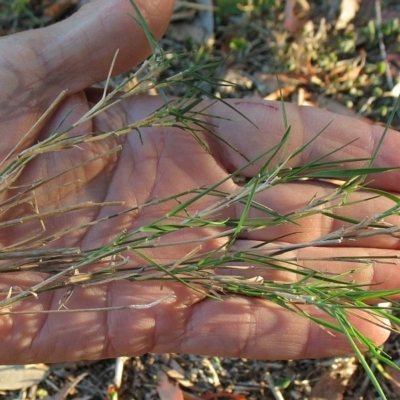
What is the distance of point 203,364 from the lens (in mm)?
2098

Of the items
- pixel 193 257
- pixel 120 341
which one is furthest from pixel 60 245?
pixel 193 257

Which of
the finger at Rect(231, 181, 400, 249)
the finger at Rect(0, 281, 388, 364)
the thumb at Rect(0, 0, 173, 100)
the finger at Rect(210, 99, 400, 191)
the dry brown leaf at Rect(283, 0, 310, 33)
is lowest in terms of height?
the finger at Rect(0, 281, 388, 364)

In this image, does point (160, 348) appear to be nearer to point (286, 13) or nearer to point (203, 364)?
point (203, 364)

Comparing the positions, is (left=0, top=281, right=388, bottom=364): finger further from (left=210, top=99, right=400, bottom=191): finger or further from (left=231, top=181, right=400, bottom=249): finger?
(left=210, top=99, right=400, bottom=191): finger

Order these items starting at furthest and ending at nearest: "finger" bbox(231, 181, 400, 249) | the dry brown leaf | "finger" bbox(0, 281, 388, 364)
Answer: the dry brown leaf → "finger" bbox(231, 181, 400, 249) → "finger" bbox(0, 281, 388, 364)

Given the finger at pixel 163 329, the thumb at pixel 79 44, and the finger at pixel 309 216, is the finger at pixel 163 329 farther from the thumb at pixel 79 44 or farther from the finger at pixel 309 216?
the thumb at pixel 79 44

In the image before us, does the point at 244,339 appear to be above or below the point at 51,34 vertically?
below

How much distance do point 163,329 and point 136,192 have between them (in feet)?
1.38

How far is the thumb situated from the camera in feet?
5.78

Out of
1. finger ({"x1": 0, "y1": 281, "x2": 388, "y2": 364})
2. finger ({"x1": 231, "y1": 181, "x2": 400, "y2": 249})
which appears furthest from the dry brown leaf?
finger ({"x1": 0, "y1": 281, "x2": 388, "y2": 364})

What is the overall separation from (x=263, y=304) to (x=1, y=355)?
0.76 m

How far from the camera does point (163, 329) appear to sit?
68.2 inches

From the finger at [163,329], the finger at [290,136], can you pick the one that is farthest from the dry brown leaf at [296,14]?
the finger at [163,329]

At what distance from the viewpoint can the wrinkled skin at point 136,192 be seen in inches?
67.3
